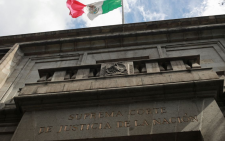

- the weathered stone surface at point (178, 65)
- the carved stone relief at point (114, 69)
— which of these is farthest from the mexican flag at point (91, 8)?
the weathered stone surface at point (178, 65)

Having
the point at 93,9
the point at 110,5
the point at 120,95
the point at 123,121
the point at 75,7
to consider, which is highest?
the point at 110,5

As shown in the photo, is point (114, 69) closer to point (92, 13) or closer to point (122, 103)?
point (122, 103)

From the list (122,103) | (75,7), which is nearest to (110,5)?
(75,7)

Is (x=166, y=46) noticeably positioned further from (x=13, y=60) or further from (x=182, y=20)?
(x=13, y=60)

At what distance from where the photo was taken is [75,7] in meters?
17.2

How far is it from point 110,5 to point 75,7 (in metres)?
2.73

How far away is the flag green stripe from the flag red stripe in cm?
164

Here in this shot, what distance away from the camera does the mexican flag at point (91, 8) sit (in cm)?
1698

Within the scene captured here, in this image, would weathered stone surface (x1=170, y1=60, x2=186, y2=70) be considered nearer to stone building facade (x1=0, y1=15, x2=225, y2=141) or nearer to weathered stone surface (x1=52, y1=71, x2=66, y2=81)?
stone building facade (x1=0, y1=15, x2=225, y2=141)

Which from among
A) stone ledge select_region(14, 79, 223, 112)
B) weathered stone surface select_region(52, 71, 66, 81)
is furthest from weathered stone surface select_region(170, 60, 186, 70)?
weathered stone surface select_region(52, 71, 66, 81)

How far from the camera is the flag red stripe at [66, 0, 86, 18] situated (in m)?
16.9

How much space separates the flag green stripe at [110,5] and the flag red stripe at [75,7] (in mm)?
1639

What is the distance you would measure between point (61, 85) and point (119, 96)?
6.71 feet

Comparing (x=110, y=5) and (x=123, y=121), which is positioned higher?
(x=110, y=5)
